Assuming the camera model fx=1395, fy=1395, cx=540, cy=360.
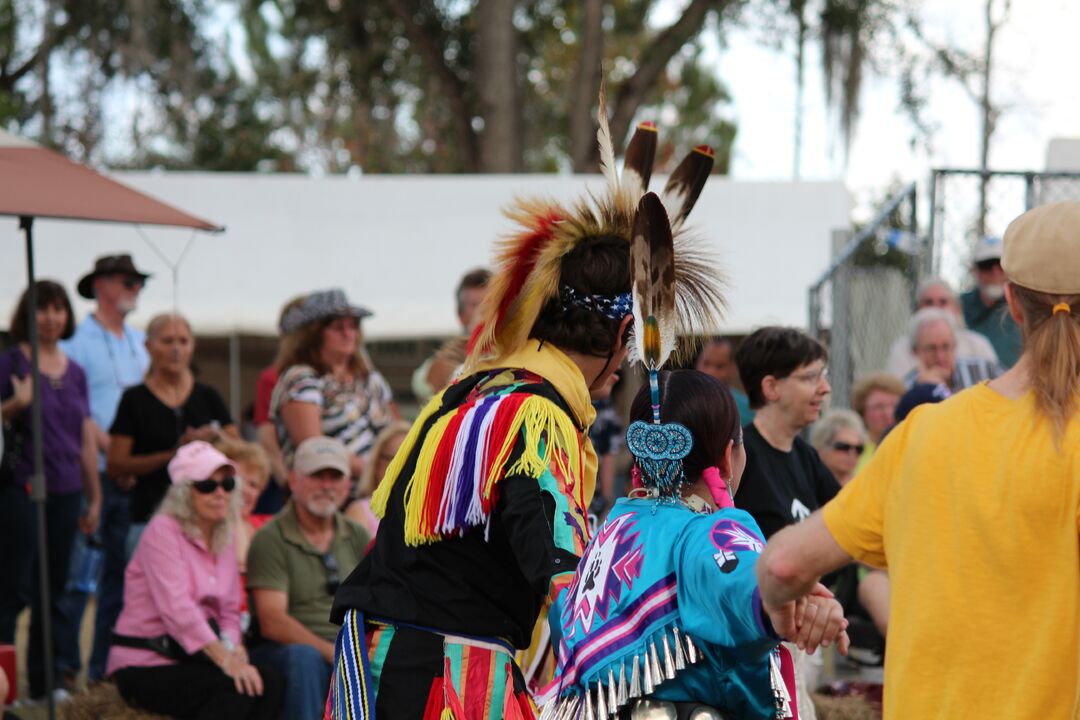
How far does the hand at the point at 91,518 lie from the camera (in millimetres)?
7137

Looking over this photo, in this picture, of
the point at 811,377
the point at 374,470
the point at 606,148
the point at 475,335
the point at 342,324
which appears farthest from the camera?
the point at 342,324

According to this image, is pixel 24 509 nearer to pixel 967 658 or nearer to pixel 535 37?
pixel 967 658

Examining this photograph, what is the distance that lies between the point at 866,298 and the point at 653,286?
18.7 feet

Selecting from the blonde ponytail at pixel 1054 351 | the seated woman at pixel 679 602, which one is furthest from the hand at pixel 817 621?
the blonde ponytail at pixel 1054 351

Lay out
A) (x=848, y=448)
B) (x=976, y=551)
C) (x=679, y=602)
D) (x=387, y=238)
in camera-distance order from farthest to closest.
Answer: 1. (x=387, y=238)
2. (x=848, y=448)
3. (x=679, y=602)
4. (x=976, y=551)

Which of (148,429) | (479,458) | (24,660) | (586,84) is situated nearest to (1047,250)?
(479,458)

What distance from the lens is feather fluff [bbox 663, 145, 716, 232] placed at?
2775 mm

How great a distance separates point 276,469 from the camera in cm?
716

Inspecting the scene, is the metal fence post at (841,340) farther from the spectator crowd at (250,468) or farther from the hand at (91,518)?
the hand at (91,518)

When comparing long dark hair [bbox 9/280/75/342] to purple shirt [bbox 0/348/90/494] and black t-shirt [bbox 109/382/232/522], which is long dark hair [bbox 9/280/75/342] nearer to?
purple shirt [bbox 0/348/90/494]

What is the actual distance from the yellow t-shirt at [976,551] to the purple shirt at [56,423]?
17.6ft

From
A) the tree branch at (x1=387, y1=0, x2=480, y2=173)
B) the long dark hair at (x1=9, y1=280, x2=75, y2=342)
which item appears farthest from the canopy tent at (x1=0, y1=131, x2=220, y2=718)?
the tree branch at (x1=387, y1=0, x2=480, y2=173)

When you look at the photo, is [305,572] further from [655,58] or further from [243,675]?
[655,58]

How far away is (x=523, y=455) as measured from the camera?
2668mm
